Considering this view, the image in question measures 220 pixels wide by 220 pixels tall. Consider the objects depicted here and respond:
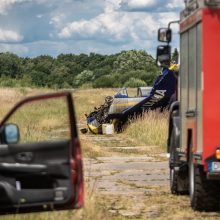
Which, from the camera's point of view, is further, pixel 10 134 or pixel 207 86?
pixel 207 86

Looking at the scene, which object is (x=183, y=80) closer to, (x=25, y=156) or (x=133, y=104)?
(x=25, y=156)

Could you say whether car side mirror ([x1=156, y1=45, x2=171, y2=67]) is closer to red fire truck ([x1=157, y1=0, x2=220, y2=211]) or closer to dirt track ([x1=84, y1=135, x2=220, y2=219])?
red fire truck ([x1=157, y1=0, x2=220, y2=211])

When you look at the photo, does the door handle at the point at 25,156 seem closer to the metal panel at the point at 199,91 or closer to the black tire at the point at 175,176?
the metal panel at the point at 199,91

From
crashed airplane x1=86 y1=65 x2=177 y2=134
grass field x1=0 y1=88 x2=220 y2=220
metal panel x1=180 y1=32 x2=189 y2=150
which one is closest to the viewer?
grass field x1=0 y1=88 x2=220 y2=220

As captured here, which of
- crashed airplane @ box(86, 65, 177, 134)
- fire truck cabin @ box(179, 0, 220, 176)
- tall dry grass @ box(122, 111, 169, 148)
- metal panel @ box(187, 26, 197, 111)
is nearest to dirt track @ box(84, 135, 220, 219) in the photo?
fire truck cabin @ box(179, 0, 220, 176)

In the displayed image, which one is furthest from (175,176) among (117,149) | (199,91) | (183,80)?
(117,149)

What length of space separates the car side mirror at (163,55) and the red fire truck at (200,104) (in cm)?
Answer: 59

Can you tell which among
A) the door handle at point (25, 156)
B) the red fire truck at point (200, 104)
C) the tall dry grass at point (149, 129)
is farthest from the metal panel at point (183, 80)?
the tall dry grass at point (149, 129)

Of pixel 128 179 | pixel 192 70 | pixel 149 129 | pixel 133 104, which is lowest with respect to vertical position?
pixel 149 129

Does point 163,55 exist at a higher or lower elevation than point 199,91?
higher

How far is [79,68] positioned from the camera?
13850 centimetres

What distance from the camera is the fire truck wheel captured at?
1084 centimetres

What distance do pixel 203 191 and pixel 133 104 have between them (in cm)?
2063

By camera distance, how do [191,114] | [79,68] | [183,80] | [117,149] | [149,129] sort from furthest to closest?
[79,68], [149,129], [117,149], [183,80], [191,114]
